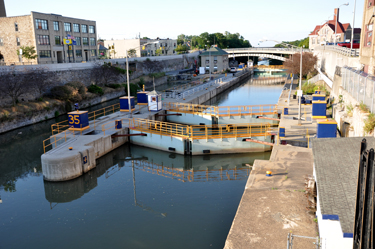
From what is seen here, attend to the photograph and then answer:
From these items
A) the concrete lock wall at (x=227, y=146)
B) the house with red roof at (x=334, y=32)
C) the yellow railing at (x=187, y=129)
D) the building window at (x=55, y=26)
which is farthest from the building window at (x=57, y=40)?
the house with red roof at (x=334, y=32)

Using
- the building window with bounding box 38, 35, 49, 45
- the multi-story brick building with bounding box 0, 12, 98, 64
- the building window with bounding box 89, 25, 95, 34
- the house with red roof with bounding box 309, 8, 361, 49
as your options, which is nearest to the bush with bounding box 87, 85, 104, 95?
the multi-story brick building with bounding box 0, 12, 98, 64

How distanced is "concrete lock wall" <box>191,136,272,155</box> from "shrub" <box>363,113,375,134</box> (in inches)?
343

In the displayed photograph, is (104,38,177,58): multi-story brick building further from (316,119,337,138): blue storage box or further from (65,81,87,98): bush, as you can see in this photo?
(316,119,337,138): blue storage box

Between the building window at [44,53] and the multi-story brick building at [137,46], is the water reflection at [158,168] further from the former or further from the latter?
the multi-story brick building at [137,46]

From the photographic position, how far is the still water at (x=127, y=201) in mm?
14266

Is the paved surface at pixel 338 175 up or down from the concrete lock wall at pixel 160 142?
up

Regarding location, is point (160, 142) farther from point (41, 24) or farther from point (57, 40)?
point (57, 40)

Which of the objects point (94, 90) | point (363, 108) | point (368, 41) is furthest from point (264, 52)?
point (363, 108)

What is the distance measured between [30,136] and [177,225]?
909 inches

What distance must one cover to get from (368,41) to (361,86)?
12994 mm

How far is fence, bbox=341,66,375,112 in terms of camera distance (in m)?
18.8

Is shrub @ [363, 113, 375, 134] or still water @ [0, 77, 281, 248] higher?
shrub @ [363, 113, 375, 134]

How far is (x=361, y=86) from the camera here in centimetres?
2136

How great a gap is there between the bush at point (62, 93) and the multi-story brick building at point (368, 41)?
35311 millimetres
